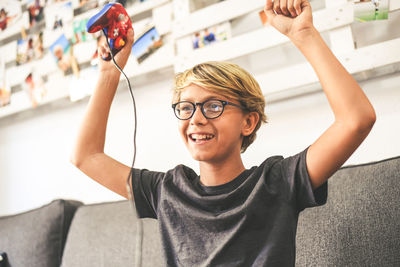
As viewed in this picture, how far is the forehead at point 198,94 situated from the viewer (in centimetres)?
98

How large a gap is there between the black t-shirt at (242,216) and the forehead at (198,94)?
0.20 metres

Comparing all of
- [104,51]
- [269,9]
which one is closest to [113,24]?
[104,51]

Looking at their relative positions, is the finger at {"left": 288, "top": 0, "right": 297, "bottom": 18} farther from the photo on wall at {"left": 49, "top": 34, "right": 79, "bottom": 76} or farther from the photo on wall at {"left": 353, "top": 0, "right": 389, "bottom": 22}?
the photo on wall at {"left": 49, "top": 34, "right": 79, "bottom": 76}

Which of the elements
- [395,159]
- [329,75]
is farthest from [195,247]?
[395,159]

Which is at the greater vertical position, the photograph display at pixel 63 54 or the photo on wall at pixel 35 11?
the photo on wall at pixel 35 11

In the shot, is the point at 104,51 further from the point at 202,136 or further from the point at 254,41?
the point at 254,41

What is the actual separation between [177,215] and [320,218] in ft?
1.27

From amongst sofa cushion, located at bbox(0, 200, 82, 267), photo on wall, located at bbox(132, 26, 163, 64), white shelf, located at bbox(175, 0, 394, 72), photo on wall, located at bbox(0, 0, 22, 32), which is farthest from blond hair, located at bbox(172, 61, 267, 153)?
photo on wall, located at bbox(0, 0, 22, 32)

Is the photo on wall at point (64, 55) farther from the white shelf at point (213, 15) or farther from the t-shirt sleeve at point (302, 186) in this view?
the t-shirt sleeve at point (302, 186)

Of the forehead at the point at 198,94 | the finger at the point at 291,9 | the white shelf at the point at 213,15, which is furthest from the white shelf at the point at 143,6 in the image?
the finger at the point at 291,9

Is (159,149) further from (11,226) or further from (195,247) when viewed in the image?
(195,247)

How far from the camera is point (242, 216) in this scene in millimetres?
896

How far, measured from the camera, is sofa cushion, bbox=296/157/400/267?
38.6 inches

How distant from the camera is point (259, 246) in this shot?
2.90 feet
